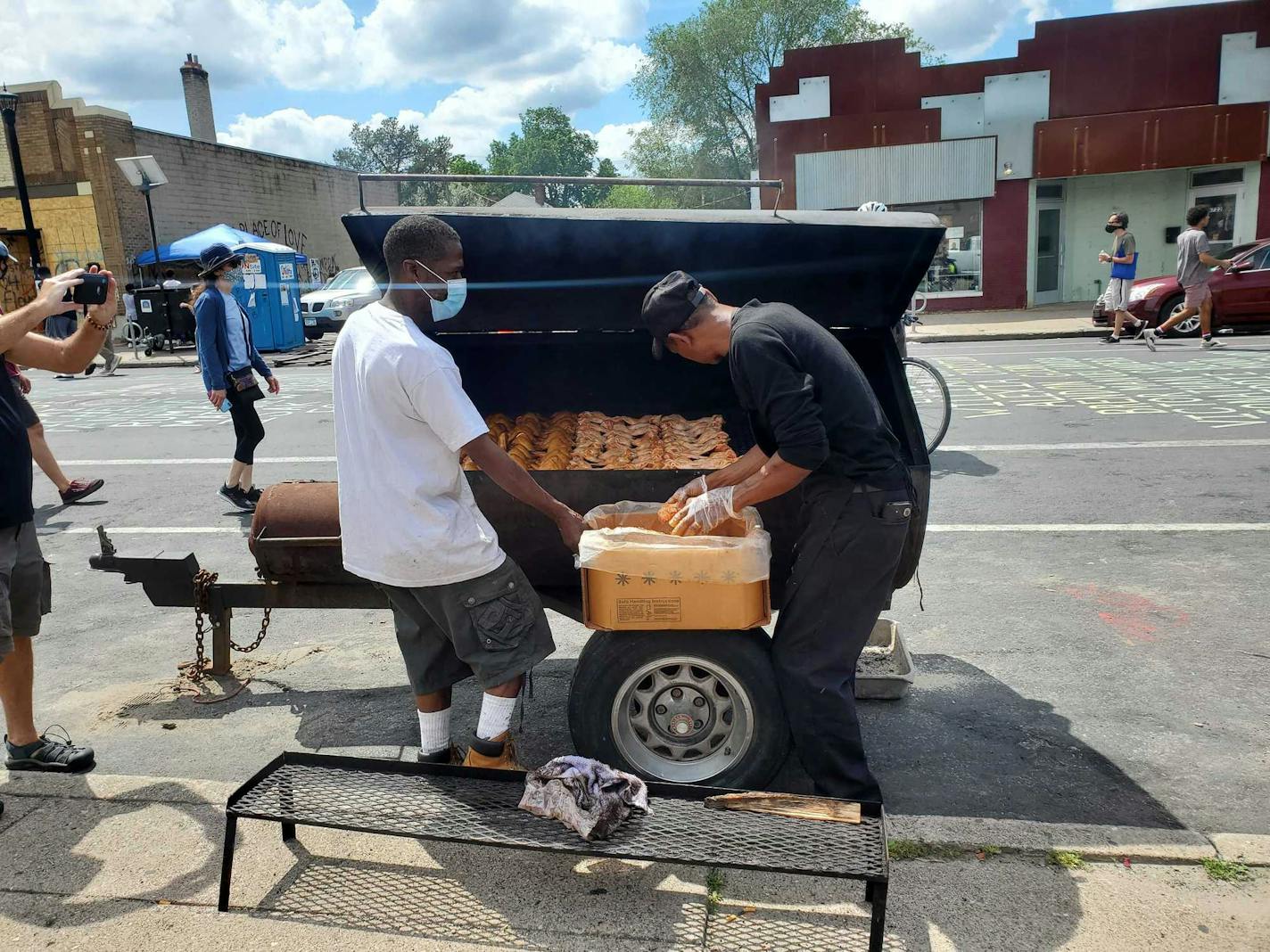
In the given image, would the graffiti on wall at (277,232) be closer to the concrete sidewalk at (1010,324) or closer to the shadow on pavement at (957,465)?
the concrete sidewalk at (1010,324)

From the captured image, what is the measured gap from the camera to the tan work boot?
3.27 metres

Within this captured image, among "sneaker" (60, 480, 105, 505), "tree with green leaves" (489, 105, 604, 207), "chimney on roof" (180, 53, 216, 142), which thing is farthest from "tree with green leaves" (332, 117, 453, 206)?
"sneaker" (60, 480, 105, 505)

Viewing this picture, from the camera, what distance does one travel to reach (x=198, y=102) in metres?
33.6

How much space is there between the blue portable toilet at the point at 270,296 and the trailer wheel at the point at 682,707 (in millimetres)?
19877

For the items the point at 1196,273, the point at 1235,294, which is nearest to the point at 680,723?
the point at 1196,273

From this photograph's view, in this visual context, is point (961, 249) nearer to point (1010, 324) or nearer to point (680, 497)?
point (1010, 324)

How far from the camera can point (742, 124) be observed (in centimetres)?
5125

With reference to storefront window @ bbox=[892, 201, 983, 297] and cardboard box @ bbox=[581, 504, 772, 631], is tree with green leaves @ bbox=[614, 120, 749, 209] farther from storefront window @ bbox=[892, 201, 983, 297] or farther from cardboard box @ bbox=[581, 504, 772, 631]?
cardboard box @ bbox=[581, 504, 772, 631]

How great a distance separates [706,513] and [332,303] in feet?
73.7

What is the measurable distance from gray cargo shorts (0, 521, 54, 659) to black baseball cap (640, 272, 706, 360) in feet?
8.08

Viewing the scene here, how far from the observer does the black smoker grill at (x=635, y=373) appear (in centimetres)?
323

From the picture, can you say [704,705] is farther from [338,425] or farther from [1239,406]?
[1239,406]

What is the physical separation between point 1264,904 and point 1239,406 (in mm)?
8790

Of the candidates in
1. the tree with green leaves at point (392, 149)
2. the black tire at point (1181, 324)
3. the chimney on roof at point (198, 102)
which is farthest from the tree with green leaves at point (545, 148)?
the black tire at point (1181, 324)
